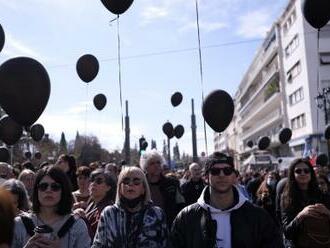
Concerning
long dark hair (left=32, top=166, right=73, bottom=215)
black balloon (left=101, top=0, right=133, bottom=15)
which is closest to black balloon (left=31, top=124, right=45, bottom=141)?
black balloon (left=101, top=0, right=133, bottom=15)

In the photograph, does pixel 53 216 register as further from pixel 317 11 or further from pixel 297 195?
pixel 317 11

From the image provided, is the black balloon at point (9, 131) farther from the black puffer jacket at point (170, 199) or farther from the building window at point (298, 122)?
the building window at point (298, 122)

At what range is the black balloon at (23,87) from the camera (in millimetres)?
5703

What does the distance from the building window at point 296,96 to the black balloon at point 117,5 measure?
3749 centimetres

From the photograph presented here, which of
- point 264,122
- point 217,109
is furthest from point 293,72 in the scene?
point 217,109

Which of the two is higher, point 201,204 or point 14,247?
point 201,204

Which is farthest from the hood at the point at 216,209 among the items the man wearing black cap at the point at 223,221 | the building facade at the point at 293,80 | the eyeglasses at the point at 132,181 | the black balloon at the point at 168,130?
the building facade at the point at 293,80

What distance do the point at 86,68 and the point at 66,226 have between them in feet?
23.1

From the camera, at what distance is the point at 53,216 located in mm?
3732

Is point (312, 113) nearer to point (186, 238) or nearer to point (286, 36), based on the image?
point (286, 36)

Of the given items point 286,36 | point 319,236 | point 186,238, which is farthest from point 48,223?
point 286,36

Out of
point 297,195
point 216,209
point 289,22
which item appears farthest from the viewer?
point 289,22

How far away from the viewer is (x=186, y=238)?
3.60 metres

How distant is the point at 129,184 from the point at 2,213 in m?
2.19
